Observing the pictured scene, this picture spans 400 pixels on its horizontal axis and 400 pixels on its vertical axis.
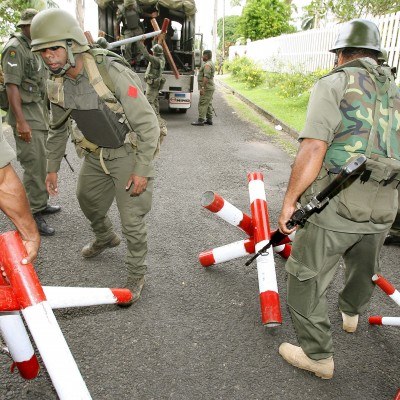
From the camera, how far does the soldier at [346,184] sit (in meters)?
1.88

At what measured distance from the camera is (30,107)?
3.79 m

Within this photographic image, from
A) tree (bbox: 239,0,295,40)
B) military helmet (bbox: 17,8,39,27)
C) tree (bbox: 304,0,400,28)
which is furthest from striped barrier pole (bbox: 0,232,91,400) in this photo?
tree (bbox: 239,0,295,40)

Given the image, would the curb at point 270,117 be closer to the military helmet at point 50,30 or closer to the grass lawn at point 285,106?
the grass lawn at point 285,106

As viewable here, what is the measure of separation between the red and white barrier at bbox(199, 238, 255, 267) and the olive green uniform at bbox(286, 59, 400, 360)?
0.94 metres

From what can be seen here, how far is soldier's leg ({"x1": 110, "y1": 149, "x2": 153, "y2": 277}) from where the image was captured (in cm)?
278

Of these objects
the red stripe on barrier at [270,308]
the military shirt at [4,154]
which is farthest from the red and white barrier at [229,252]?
the military shirt at [4,154]

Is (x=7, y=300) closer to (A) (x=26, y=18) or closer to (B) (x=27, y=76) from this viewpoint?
(B) (x=27, y=76)

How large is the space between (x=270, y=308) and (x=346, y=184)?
1006 mm

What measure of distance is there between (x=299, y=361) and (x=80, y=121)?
2.05 m

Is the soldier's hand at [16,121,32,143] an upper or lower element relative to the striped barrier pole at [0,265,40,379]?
upper

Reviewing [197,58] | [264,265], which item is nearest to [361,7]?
[197,58]

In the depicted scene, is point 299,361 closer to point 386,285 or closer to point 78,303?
point 386,285

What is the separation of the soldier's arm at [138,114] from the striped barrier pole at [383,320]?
1832 millimetres

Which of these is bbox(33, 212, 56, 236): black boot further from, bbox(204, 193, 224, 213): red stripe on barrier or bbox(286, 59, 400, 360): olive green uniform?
bbox(286, 59, 400, 360): olive green uniform
